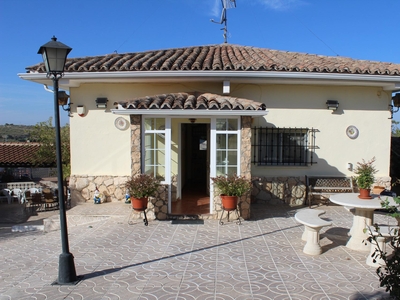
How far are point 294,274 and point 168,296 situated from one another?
2.34 meters

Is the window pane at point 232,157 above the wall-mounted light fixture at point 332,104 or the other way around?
the other way around

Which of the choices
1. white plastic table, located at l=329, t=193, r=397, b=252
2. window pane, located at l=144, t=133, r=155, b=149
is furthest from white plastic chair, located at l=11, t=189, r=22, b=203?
white plastic table, located at l=329, t=193, r=397, b=252

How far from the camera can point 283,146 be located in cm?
1205

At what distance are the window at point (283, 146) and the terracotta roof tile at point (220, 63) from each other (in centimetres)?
223

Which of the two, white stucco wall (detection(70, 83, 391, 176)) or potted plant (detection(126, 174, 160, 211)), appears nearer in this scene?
potted plant (detection(126, 174, 160, 211))

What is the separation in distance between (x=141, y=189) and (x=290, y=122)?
6061mm

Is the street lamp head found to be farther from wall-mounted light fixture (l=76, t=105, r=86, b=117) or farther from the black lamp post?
wall-mounted light fixture (l=76, t=105, r=86, b=117)

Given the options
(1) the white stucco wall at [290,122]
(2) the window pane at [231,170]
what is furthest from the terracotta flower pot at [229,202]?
(1) the white stucco wall at [290,122]

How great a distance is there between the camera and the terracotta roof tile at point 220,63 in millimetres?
10891

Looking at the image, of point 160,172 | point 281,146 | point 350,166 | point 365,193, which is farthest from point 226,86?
point 365,193

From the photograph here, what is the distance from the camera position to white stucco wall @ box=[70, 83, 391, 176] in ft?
38.6

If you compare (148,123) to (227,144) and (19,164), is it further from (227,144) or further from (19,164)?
(19,164)

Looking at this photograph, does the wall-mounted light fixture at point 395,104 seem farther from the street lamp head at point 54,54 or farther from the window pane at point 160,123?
the street lamp head at point 54,54

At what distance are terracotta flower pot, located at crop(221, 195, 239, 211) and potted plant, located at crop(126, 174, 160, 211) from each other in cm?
190
